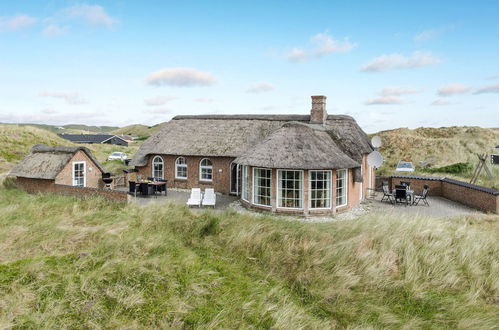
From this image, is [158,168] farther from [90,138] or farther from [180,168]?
[90,138]

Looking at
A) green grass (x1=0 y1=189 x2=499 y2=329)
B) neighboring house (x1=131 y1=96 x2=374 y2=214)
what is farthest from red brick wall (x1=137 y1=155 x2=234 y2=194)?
green grass (x1=0 y1=189 x2=499 y2=329)

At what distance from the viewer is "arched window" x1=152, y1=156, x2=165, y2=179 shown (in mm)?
19453

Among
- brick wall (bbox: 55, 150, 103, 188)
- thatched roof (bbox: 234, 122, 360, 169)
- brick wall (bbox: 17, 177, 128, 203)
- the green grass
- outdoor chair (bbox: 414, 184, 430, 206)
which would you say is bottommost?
the green grass

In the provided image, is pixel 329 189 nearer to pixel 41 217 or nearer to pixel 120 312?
pixel 120 312

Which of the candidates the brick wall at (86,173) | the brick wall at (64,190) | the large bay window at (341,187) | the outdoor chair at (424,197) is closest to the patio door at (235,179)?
the large bay window at (341,187)

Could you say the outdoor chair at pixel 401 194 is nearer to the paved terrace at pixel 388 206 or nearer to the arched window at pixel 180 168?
the paved terrace at pixel 388 206

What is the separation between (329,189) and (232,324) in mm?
8289

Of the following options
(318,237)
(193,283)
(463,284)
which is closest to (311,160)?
(318,237)

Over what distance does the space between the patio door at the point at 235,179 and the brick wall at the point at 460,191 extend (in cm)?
961

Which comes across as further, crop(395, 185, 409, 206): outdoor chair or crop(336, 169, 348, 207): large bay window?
crop(395, 185, 409, 206): outdoor chair

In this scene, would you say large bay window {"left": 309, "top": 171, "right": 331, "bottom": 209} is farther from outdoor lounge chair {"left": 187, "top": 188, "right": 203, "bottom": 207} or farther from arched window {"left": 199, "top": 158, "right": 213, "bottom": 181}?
arched window {"left": 199, "top": 158, "right": 213, "bottom": 181}

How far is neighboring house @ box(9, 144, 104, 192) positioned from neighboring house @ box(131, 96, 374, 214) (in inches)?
110

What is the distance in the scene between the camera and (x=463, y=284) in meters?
8.69

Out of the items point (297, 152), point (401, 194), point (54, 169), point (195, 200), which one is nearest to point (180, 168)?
point (195, 200)
